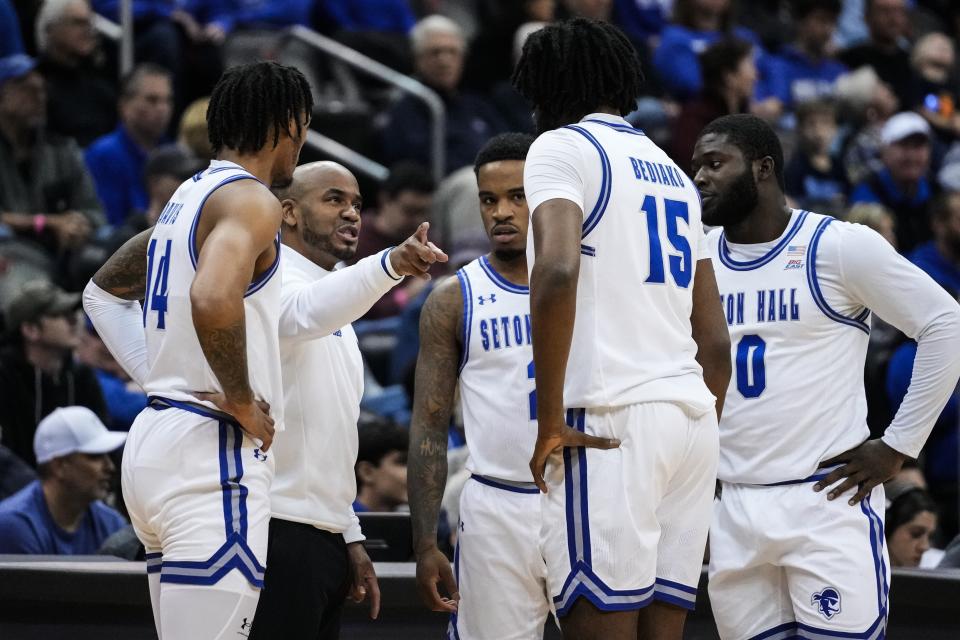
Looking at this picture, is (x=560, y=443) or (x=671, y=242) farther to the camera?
(x=671, y=242)

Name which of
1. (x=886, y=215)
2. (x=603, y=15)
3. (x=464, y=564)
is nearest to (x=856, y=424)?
(x=464, y=564)

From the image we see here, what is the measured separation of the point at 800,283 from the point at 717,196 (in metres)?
0.41

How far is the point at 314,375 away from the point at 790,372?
5.03 feet

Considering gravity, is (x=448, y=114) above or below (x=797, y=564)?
above

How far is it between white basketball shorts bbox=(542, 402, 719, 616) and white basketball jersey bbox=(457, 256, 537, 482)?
0.86m

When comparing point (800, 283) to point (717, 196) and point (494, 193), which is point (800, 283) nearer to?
point (717, 196)

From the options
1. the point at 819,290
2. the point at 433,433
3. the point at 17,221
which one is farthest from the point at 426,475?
the point at 17,221

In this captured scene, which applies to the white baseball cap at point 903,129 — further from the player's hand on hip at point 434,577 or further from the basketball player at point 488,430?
the player's hand on hip at point 434,577

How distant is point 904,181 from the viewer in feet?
37.0

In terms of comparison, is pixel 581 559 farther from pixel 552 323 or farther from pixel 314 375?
pixel 314 375

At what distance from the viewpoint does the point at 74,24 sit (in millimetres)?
10148

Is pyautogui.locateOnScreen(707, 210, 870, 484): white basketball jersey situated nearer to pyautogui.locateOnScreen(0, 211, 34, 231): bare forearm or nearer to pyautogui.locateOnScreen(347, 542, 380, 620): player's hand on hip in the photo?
pyautogui.locateOnScreen(347, 542, 380, 620): player's hand on hip

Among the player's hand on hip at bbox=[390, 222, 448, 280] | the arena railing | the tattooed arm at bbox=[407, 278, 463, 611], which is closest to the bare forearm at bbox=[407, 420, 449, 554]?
the tattooed arm at bbox=[407, 278, 463, 611]

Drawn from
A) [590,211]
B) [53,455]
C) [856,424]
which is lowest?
[53,455]
